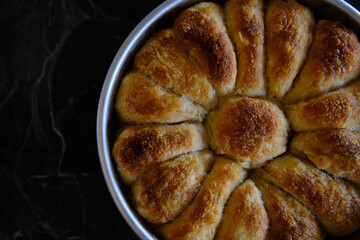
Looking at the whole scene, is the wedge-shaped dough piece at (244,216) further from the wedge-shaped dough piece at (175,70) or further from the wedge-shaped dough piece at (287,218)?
the wedge-shaped dough piece at (175,70)

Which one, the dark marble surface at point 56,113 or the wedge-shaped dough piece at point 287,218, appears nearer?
the wedge-shaped dough piece at point 287,218

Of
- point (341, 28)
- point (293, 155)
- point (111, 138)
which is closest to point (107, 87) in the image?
point (111, 138)

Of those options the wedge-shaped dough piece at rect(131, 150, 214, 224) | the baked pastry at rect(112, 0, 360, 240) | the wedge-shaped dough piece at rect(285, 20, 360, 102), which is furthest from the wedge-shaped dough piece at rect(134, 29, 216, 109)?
the wedge-shaped dough piece at rect(285, 20, 360, 102)

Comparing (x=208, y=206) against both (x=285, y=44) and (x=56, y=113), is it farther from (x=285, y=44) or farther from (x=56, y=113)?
(x=56, y=113)

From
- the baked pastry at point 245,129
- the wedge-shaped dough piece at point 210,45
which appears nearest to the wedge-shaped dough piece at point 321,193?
the baked pastry at point 245,129

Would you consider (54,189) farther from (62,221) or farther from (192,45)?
(192,45)

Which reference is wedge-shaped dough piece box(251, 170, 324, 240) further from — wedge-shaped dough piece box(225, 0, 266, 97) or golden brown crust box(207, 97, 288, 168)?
wedge-shaped dough piece box(225, 0, 266, 97)
